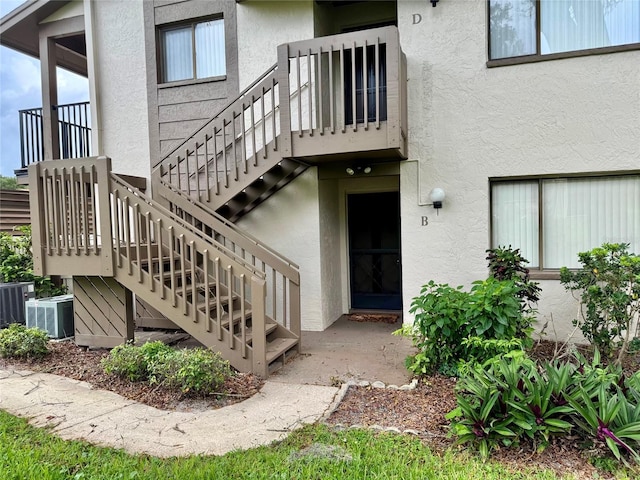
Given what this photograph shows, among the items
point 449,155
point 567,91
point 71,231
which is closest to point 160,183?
point 71,231

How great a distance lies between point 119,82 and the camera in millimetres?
7891

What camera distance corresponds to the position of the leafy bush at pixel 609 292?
178 inches

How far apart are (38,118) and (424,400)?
9.33 metres

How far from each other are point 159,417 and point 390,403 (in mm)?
2065

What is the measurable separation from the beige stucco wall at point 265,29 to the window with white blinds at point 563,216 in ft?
13.0

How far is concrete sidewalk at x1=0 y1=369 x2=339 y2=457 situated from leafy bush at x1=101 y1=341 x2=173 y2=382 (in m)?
0.26

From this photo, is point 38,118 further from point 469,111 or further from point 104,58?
point 469,111

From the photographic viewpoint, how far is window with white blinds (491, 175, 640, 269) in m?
5.70

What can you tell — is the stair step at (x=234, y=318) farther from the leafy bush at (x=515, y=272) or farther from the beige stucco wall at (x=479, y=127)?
the leafy bush at (x=515, y=272)

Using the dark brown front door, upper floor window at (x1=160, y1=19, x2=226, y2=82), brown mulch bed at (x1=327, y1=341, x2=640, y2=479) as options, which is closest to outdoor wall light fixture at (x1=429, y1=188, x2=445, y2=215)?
the dark brown front door

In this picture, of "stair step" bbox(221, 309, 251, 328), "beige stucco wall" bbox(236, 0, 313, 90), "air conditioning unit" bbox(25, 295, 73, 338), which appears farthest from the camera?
"beige stucco wall" bbox(236, 0, 313, 90)

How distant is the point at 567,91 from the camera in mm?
5723

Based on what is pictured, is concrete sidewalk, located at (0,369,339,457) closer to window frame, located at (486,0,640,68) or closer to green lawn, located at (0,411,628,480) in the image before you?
green lawn, located at (0,411,628,480)

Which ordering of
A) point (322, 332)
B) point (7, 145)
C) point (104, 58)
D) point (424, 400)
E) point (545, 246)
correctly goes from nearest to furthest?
1. point (424, 400)
2. point (545, 246)
3. point (322, 332)
4. point (104, 58)
5. point (7, 145)
